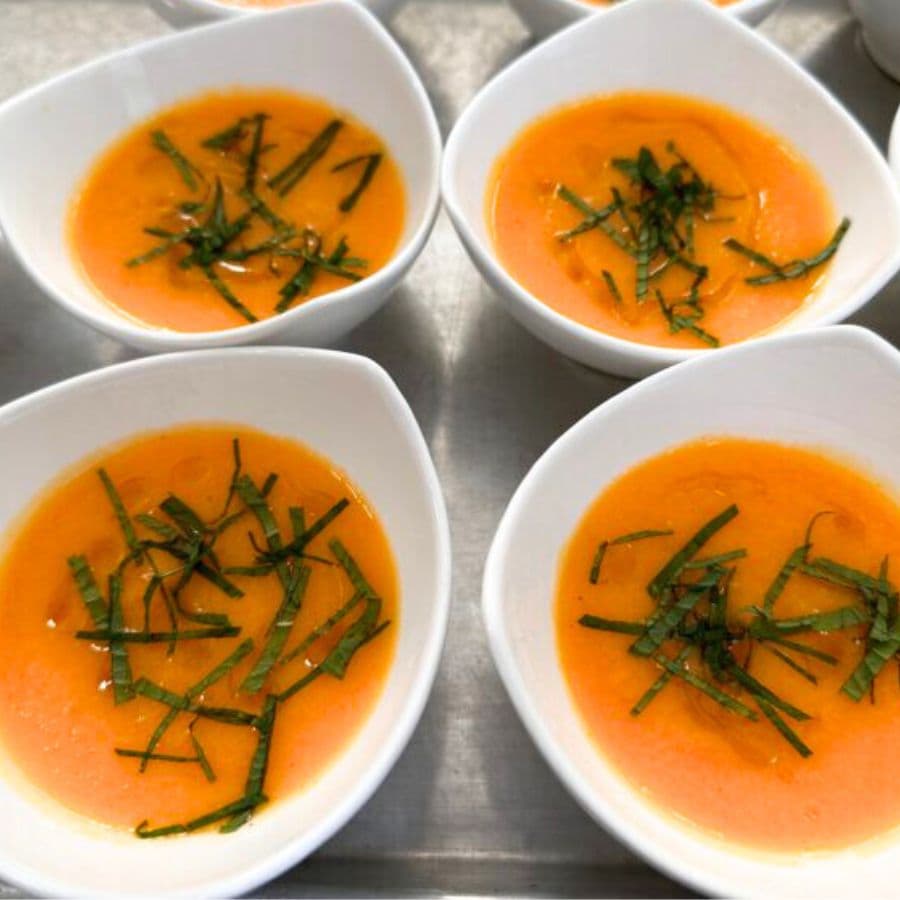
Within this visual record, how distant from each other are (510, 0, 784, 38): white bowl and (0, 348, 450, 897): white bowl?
680 mm

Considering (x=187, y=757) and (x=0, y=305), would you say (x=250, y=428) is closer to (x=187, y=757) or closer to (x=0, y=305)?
(x=187, y=757)

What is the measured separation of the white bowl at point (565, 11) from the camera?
4.94 ft

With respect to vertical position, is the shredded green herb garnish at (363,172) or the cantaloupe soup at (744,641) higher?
the shredded green herb garnish at (363,172)

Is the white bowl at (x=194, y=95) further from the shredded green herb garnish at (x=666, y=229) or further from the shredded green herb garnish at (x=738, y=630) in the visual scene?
the shredded green herb garnish at (x=738, y=630)

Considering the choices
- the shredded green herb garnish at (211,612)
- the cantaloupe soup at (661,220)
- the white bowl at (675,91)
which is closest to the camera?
the shredded green herb garnish at (211,612)

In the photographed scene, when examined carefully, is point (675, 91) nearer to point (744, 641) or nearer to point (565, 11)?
point (565, 11)

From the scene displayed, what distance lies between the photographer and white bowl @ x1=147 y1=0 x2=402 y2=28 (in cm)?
151

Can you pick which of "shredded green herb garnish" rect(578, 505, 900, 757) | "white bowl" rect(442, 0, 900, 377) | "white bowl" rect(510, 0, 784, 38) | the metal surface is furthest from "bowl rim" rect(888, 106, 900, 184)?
"shredded green herb garnish" rect(578, 505, 900, 757)

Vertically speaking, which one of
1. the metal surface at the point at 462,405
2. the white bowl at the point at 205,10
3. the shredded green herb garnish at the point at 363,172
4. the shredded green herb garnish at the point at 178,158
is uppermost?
the white bowl at the point at 205,10

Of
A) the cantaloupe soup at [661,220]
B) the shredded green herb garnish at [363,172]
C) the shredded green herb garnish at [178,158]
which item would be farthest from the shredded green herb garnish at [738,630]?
the shredded green herb garnish at [178,158]

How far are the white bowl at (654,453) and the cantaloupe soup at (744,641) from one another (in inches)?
0.7

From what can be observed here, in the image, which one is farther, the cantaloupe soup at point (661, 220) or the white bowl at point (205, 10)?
the white bowl at point (205, 10)

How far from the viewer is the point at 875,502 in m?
1.17

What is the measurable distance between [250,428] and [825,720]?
2.20ft
